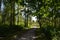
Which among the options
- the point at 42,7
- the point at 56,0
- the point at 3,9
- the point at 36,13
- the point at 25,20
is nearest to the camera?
the point at 56,0

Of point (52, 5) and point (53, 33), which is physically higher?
point (52, 5)

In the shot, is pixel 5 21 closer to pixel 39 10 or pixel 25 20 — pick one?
pixel 25 20

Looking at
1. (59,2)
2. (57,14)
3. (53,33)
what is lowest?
(53,33)

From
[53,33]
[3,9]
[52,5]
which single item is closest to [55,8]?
[52,5]

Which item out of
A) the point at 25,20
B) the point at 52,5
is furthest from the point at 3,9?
the point at 52,5

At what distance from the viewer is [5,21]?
1548 inches

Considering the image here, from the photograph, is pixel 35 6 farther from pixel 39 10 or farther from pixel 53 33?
pixel 53 33

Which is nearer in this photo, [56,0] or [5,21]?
[56,0]

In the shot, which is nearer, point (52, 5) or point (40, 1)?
point (52, 5)

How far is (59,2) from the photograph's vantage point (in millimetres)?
21188

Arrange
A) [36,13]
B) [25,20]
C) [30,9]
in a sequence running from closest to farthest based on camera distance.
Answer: [36,13] < [30,9] < [25,20]

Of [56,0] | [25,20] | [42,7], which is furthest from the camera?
[25,20]

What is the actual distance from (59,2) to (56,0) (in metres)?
0.54

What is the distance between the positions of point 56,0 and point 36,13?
17.4ft
